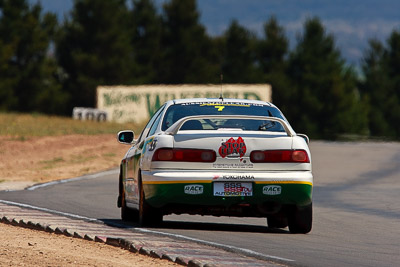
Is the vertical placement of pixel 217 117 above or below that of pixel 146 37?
below

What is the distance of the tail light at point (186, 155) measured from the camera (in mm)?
11734

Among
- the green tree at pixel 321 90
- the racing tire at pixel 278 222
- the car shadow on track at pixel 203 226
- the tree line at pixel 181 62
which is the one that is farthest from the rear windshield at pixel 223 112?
the green tree at pixel 321 90

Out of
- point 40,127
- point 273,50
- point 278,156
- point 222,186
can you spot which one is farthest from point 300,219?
point 273,50

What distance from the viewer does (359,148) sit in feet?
135

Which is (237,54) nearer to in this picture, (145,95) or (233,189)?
(145,95)

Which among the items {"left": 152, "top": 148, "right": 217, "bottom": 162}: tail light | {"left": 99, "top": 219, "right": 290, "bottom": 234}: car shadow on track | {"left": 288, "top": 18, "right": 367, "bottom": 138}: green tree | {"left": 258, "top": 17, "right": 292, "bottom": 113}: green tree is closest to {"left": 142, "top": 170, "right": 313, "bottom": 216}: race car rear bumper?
{"left": 152, "top": 148, "right": 217, "bottom": 162}: tail light

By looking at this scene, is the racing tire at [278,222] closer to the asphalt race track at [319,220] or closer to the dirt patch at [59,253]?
the asphalt race track at [319,220]

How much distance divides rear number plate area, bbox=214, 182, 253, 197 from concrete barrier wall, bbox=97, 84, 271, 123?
176ft

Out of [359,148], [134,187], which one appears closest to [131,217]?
[134,187]

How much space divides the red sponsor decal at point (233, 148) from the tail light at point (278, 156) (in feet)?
0.39

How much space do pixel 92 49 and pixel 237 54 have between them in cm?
1494

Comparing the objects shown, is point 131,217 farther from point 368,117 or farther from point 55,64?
point 368,117

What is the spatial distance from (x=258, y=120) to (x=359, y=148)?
29211mm

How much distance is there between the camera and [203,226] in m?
13.2
